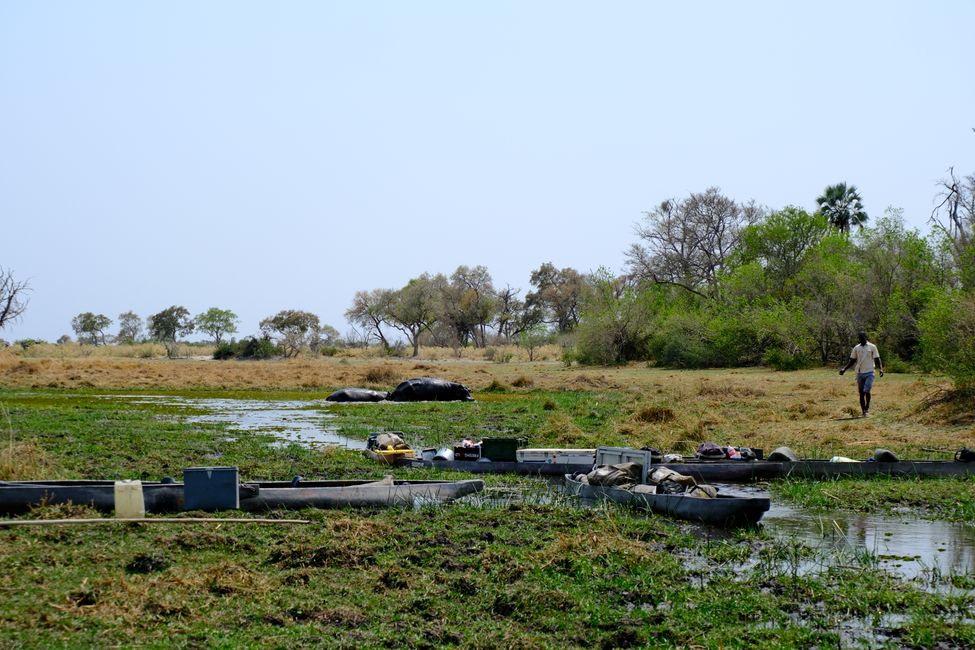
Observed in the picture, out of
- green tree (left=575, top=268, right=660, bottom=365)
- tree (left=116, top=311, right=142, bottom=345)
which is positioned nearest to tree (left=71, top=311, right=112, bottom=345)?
tree (left=116, top=311, right=142, bottom=345)

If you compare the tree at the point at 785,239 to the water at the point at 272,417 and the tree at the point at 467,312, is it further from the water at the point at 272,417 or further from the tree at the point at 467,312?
the tree at the point at 467,312

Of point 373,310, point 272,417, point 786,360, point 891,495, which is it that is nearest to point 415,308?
point 373,310

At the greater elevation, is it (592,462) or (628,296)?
(628,296)

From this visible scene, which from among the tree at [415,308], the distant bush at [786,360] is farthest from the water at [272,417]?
the tree at [415,308]

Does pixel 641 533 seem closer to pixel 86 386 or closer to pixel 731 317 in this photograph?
pixel 86 386

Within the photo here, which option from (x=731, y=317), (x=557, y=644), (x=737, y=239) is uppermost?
(x=737, y=239)

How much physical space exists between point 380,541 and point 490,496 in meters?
3.68

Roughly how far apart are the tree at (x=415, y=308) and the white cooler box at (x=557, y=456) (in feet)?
236

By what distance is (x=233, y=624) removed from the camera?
700 centimetres

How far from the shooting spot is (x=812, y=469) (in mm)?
14805

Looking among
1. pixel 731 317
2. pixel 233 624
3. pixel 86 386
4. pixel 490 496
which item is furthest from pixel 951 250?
pixel 233 624

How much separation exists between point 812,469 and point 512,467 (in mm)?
4332

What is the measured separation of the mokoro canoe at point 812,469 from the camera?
14633 mm

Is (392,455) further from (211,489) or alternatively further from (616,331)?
(616,331)
